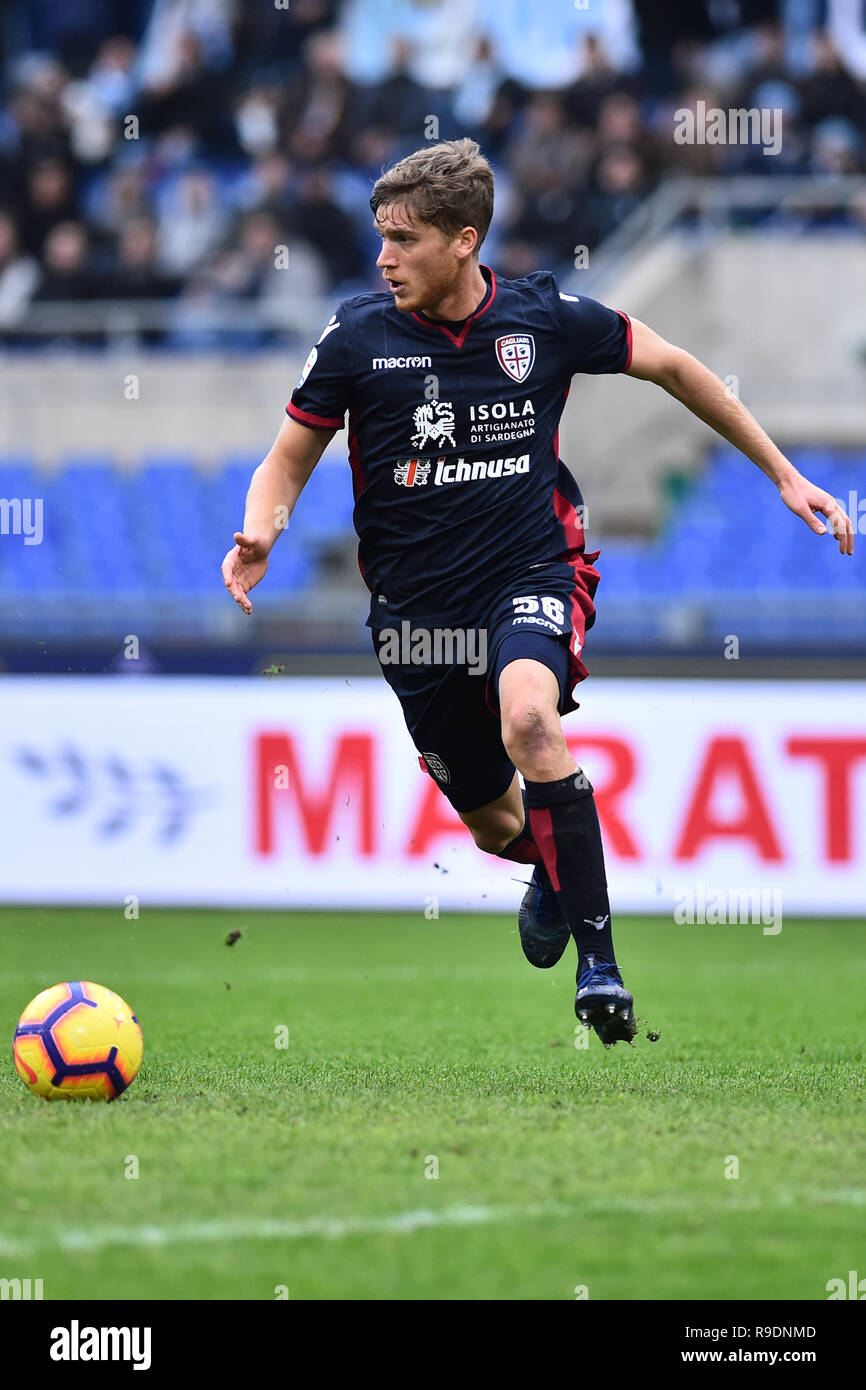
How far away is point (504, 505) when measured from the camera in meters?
5.42

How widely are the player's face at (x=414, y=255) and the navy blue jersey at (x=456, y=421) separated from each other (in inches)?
5.3

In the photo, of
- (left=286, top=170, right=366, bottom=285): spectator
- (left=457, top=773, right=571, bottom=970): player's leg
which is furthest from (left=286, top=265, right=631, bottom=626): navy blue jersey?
(left=286, top=170, right=366, bottom=285): spectator

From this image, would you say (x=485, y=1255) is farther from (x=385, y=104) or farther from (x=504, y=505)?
(x=385, y=104)

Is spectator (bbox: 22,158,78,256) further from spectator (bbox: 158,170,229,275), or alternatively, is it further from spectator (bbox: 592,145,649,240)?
spectator (bbox: 592,145,649,240)

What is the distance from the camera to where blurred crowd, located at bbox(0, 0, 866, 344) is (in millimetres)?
15289

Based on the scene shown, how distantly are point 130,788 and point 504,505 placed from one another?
543 centimetres


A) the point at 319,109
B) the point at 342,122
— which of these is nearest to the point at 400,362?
the point at 342,122

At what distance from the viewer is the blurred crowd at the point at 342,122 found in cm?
1529

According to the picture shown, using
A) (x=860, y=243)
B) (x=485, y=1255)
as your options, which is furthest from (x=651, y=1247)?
(x=860, y=243)

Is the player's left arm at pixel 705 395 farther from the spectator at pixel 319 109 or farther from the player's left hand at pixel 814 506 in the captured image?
the spectator at pixel 319 109

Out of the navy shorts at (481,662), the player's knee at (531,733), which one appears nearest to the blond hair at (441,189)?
the navy shorts at (481,662)

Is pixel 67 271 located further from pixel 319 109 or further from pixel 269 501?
pixel 269 501
